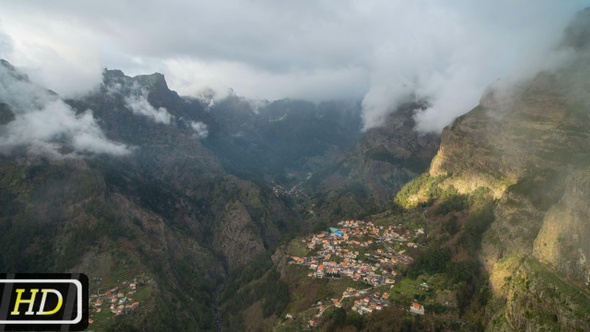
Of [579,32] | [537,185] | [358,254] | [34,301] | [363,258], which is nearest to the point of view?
[34,301]

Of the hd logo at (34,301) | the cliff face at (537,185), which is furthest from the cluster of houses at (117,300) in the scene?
the cliff face at (537,185)

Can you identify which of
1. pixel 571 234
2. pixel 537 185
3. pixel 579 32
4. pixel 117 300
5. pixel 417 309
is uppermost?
pixel 579 32

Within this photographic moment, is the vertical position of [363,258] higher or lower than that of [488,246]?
lower

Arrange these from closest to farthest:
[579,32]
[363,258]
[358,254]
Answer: [363,258]
[358,254]
[579,32]

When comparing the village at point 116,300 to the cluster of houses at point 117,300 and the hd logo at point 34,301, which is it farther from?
the hd logo at point 34,301

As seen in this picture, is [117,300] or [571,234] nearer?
[571,234]

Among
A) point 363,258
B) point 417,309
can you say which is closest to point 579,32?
point 363,258

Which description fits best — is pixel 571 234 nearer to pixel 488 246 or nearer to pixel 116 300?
pixel 488 246

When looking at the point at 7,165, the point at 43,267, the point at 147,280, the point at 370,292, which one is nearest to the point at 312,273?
the point at 370,292
